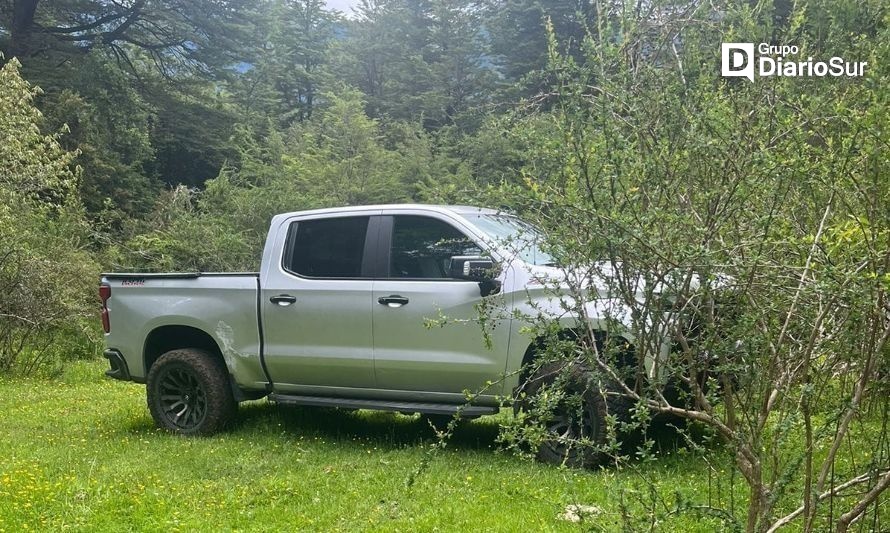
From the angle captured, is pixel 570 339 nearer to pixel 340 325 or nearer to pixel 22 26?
pixel 340 325

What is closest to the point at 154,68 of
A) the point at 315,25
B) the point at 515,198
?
the point at 315,25

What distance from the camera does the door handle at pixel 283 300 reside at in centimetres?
656

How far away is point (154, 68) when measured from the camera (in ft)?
89.1

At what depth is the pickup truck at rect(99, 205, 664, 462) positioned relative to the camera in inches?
229

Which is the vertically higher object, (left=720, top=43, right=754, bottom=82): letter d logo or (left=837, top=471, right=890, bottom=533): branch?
(left=720, top=43, right=754, bottom=82): letter d logo

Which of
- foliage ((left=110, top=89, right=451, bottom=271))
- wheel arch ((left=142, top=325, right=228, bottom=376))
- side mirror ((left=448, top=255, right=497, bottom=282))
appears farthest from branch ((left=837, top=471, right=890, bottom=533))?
foliage ((left=110, top=89, right=451, bottom=271))

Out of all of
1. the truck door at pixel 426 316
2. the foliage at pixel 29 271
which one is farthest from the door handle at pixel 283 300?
the foliage at pixel 29 271

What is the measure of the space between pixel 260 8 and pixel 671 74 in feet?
87.7

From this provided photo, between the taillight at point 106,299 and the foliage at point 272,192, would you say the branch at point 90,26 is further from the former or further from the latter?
the taillight at point 106,299

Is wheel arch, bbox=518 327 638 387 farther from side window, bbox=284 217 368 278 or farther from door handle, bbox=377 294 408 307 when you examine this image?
side window, bbox=284 217 368 278

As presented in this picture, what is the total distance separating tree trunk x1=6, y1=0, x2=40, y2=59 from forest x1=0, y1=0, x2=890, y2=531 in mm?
53

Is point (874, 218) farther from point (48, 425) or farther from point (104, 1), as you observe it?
point (104, 1)

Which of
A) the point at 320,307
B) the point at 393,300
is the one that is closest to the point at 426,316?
the point at 393,300

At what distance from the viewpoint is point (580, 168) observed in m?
3.14
